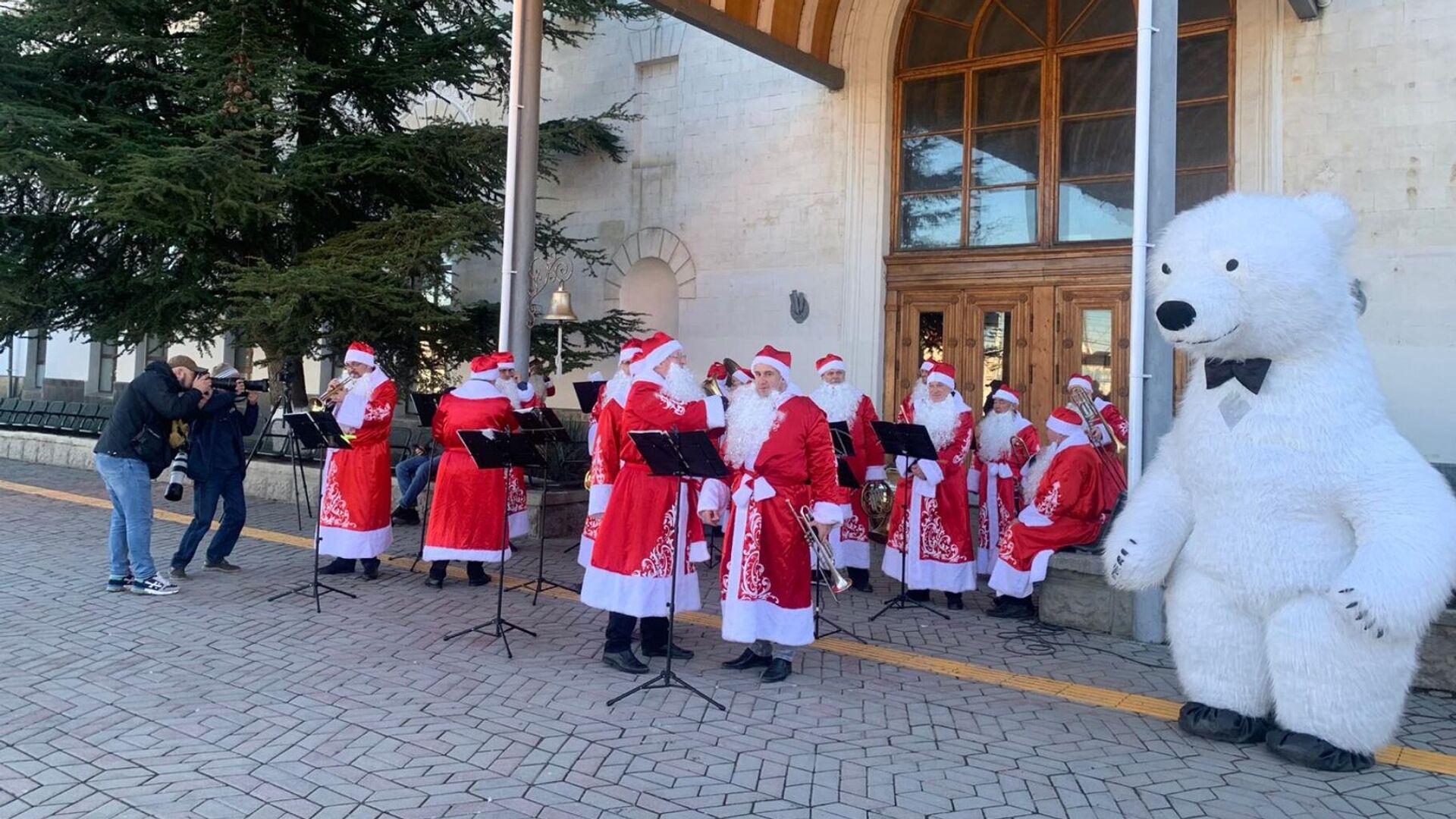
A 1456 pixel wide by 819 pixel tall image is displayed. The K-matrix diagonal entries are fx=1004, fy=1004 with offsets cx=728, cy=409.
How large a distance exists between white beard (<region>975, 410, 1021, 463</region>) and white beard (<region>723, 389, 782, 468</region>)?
3344 millimetres

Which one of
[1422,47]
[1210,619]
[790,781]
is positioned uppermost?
[1422,47]

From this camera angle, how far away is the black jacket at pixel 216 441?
810 cm

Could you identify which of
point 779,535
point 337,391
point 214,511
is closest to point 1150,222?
point 779,535

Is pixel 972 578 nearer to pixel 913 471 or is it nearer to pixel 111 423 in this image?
pixel 913 471

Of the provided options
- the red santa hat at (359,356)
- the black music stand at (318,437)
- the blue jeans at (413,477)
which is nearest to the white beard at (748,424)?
the black music stand at (318,437)

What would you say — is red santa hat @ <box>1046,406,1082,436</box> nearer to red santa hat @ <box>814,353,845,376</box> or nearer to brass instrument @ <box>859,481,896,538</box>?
brass instrument @ <box>859,481,896,538</box>

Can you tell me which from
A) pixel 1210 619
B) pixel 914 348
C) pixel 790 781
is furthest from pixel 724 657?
pixel 914 348

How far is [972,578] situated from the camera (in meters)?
8.17

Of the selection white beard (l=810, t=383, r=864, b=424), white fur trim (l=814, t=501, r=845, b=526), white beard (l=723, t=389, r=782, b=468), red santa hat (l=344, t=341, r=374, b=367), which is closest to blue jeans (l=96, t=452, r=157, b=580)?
red santa hat (l=344, t=341, r=374, b=367)

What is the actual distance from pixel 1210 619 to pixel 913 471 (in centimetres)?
343

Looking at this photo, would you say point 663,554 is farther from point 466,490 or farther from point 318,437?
point 318,437

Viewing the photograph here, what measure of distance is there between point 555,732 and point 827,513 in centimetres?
185

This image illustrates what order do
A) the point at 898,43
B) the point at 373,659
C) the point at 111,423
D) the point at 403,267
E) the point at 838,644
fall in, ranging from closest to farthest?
the point at 373,659 < the point at 838,644 < the point at 111,423 < the point at 403,267 < the point at 898,43

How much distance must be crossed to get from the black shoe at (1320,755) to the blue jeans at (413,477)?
28.2ft
